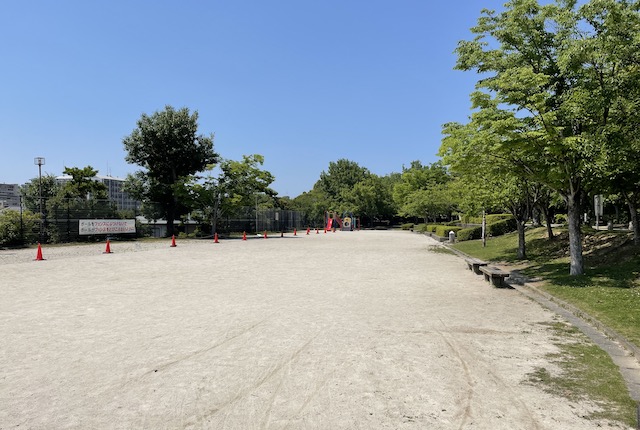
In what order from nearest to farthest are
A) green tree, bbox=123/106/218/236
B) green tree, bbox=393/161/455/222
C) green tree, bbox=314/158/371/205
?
green tree, bbox=123/106/218/236, green tree, bbox=393/161/455/222, green tree, bbox=314/158/371/205

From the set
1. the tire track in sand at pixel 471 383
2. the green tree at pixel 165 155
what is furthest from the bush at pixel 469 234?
the tire track in sand at pixel 471 383

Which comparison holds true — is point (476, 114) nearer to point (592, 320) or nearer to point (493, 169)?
point (493, 169)

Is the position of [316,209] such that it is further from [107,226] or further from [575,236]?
[575,236]

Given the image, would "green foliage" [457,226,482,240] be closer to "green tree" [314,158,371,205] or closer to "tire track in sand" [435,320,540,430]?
"tire track in sand" [435,320,540,430]

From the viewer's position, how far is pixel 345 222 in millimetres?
66188

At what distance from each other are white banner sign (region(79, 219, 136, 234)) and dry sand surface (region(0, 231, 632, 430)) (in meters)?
20.5

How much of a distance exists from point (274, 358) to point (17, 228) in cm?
2721

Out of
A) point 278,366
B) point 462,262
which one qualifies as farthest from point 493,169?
point 278,366

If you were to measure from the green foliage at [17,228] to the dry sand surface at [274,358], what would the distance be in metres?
18.2

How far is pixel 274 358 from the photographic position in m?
5.67

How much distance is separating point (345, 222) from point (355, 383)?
6151 cm

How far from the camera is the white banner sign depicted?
30.1 m

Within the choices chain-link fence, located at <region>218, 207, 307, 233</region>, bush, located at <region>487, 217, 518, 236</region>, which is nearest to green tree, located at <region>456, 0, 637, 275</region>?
bush, located at <region>487, 217, 518, 236</region>

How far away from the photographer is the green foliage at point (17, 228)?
25922mm
